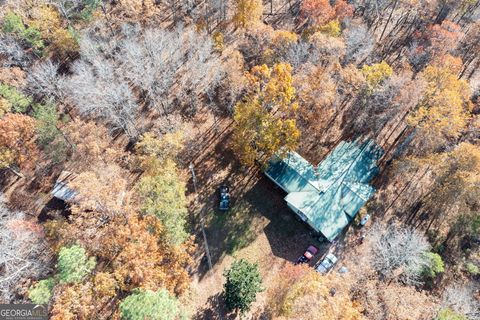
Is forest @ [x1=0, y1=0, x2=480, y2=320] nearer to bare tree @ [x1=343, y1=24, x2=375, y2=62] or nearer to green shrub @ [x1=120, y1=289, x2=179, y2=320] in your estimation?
green shrub @ [x1=120, y1=289, x2=179, y2=320]

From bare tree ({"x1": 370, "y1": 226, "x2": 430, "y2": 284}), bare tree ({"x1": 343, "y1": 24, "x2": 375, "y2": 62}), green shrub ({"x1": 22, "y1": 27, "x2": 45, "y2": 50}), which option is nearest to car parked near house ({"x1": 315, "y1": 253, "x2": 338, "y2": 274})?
bare tree ({"x1": 370, "y1": 226, "x2": 430, "y2": 284})

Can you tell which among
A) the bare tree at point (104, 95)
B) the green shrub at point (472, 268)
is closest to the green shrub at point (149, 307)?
the bare tree at point (104, 95)

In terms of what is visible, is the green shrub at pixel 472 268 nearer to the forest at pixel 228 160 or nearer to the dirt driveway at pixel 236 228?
the forest at pixel 228 160

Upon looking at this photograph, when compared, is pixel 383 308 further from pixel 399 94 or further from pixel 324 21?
pixel 324 21

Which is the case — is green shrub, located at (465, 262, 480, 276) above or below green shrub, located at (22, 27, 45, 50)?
below

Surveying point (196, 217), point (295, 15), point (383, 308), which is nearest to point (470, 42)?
point (295, 15)
